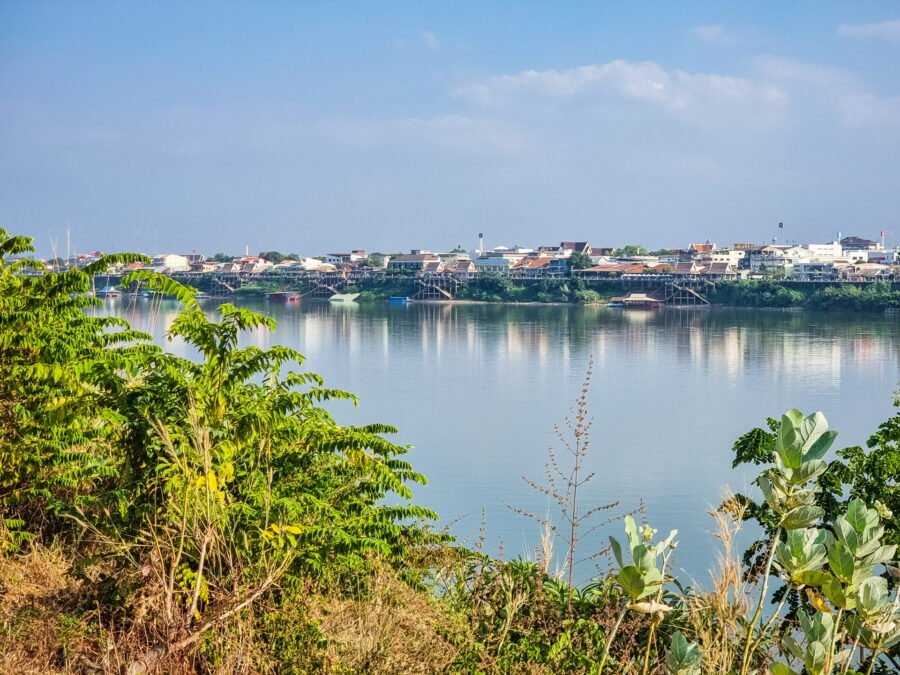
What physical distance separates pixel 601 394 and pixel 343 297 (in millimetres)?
A: 32028

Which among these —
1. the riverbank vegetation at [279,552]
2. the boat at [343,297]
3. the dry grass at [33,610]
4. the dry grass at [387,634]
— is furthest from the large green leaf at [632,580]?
the boat at [343,297]

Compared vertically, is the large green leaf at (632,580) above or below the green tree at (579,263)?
below

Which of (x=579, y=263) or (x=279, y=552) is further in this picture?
(x=579, y=263)

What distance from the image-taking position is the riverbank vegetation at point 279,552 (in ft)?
5.02

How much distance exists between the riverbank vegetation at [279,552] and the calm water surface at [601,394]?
0.45 metres

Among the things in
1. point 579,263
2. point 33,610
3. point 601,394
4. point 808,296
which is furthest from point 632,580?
point 579,263

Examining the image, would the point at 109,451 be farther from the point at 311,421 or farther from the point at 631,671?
the point at 631,671

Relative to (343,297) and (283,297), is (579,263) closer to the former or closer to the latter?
(343,297)

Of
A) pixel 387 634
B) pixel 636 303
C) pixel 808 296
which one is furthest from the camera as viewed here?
pixel 636 303

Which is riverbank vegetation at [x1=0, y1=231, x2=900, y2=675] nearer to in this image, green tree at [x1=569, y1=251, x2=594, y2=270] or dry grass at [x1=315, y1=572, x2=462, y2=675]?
dry grass at [x1=315, y1=572, x2=462, y2=675]

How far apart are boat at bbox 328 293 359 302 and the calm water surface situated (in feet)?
51.8

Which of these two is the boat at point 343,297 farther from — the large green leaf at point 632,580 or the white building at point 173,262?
the large green leaf at point 632,580

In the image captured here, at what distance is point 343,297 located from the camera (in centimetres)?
4484

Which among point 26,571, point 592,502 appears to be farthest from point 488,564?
point 592,502
